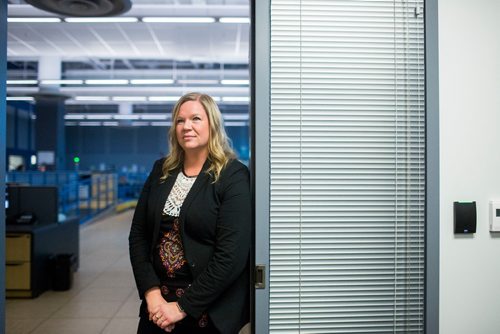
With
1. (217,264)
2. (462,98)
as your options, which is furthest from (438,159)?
(217,264)

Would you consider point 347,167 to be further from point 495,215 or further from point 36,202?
point 36,202

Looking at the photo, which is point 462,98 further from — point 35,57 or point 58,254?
point 35,57

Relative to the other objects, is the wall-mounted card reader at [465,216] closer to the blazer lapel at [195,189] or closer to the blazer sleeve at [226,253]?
the blazer sleeve at [226,253]

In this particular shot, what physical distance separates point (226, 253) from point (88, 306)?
127 inches

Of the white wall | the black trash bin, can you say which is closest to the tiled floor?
the black trash bin

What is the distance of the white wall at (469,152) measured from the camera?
167 cm

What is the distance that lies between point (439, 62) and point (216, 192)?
43.9 inches

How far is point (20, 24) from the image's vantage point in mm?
6977

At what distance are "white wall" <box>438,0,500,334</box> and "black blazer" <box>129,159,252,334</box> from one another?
2.87ft

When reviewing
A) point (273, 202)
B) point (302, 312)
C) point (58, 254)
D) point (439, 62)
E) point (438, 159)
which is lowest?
point (58, 254)

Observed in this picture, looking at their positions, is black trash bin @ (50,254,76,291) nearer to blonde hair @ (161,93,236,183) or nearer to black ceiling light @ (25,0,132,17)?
black ceiling light @ (25,0,132,17)

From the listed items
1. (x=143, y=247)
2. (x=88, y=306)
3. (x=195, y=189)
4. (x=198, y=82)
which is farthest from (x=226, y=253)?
(x=198, y=82)

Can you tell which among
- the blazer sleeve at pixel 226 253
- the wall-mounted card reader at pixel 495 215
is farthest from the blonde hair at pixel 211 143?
the wall-mounted card reader at pixel 495 215

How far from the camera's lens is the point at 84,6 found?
188 inches
